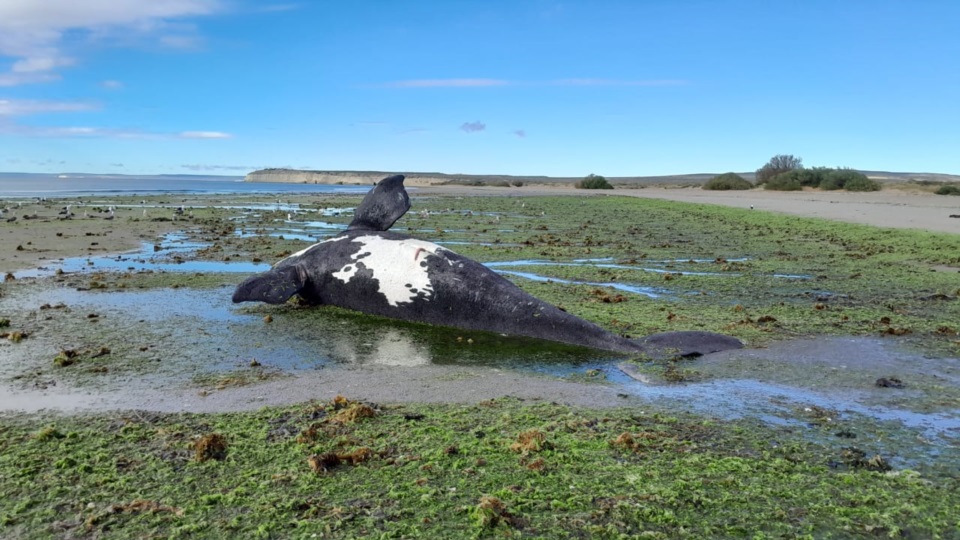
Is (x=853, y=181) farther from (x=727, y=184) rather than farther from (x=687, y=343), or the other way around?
(x=687, y=343)

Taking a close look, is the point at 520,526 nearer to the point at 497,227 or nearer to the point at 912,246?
the point at 912,246

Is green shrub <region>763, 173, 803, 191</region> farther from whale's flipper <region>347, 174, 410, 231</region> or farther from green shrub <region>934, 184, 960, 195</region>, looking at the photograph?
whale's flipper <region>347, 174, 410, 231</region>

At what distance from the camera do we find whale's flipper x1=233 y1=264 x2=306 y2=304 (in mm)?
7605

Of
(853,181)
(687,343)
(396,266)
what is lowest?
(687,343)

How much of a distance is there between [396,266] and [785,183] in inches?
1846

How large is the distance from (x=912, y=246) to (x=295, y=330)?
13.2 m

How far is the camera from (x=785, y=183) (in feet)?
158

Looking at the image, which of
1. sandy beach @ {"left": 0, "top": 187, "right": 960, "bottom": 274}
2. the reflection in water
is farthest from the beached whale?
sandy beach @ {"left": 0, "top": 187, "right": 960, "bottom": 274}

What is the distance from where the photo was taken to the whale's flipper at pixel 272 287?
7.61 meters

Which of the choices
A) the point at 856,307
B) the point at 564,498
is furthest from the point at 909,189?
the point at 564,498

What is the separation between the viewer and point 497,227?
20594mm

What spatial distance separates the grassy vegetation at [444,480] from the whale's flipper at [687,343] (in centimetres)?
166

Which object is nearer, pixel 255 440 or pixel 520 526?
pixel 520 526

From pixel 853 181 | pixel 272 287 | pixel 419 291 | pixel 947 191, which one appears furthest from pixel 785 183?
pixel 272 287
